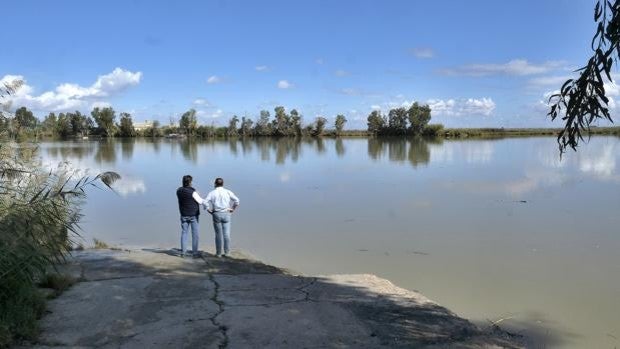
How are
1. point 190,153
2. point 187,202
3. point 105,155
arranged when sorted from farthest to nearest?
1. point 190,153
2. point 105,155
3. point 187,202

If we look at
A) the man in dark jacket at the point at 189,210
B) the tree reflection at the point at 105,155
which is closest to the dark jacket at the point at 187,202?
the man in dark jacket at the point at 189,210

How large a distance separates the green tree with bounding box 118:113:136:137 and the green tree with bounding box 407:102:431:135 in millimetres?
67251

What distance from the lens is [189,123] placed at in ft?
467

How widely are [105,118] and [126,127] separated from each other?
24.7 ft

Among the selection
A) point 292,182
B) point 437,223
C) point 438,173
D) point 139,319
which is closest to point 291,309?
point 139,319

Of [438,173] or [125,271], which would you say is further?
[438,173]

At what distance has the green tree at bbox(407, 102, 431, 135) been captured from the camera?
120 metres

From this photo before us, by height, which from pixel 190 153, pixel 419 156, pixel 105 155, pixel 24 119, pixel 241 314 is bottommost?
pixel 419 156

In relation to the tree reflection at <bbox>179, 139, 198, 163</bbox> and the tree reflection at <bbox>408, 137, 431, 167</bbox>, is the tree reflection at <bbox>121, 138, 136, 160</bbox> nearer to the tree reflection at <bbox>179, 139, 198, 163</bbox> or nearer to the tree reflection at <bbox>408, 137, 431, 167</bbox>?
the tree reflection at <bbox>179, 139, 198, 163</bbox>

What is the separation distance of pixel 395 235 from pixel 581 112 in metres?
12.1

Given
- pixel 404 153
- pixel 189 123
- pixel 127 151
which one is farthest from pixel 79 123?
pixel 404 153

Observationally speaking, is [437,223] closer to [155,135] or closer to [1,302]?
[1,302]

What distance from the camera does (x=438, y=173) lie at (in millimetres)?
35344

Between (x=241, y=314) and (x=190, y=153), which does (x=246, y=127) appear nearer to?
(x=190, y=153)
